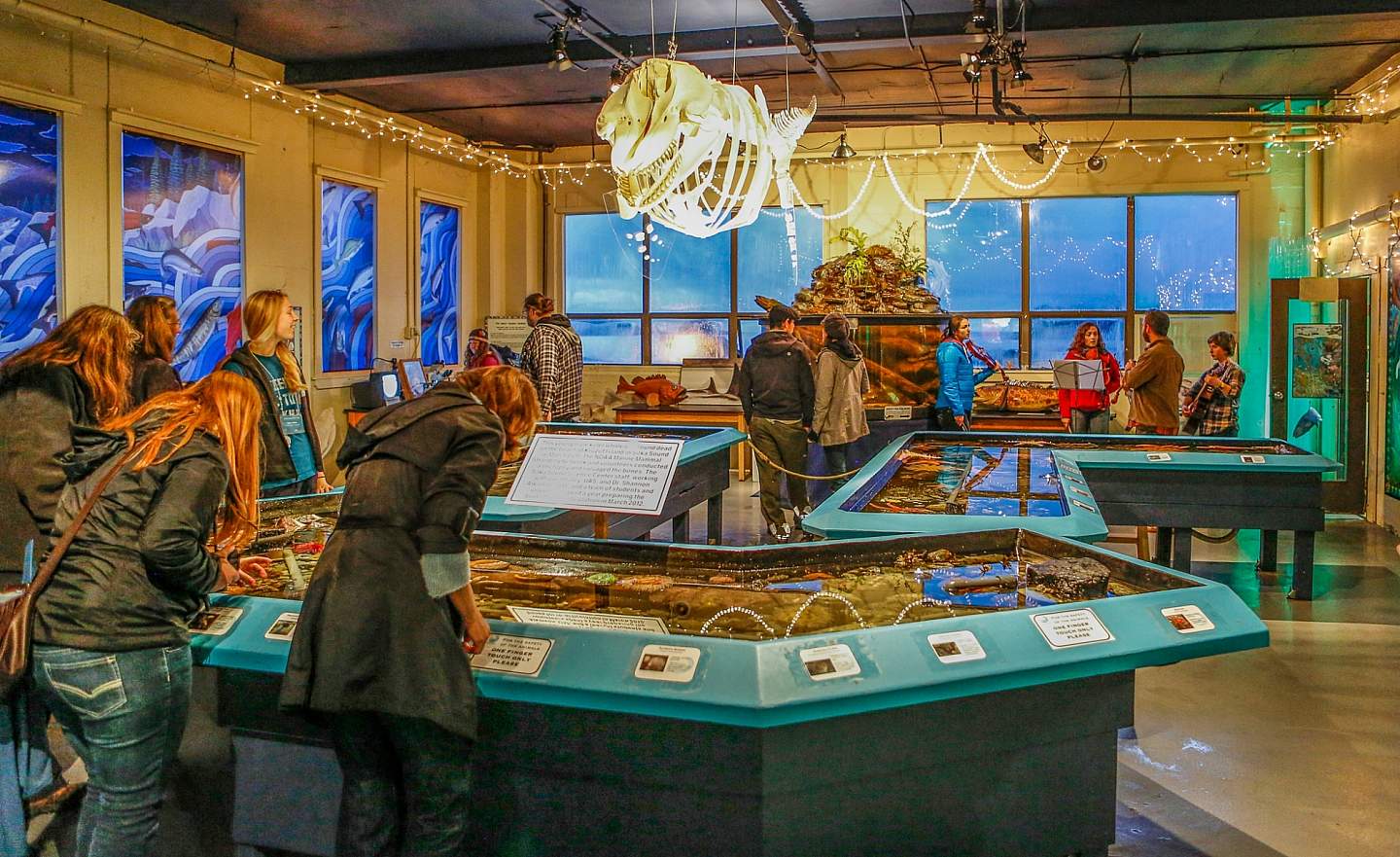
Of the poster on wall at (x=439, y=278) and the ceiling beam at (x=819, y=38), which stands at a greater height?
the ceiling beam at (x=819, y=38)

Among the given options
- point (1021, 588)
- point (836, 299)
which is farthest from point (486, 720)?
point (836, 299)

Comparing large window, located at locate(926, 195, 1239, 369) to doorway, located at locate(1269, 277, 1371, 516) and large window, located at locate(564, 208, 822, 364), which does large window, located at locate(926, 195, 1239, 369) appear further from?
doorway, located at locate(1269, 277, 1371, 516)

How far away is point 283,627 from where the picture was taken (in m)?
2.60

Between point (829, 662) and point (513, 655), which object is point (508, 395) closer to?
point (513, 655)

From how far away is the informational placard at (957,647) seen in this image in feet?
7.44

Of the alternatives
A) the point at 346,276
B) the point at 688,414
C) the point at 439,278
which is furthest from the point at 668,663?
the point at 439,278

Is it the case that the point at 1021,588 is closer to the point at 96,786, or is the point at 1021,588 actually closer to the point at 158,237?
the point at 96,786

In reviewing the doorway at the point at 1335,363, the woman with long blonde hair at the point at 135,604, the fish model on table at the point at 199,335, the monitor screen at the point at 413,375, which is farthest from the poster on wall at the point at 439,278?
the woman with long blonde hair at the point at 135,604

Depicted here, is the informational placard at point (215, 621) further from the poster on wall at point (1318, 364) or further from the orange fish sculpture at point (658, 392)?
the poster on wall at point (1318, 364)

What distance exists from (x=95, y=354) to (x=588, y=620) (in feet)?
5.24

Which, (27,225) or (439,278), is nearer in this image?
(27,225)

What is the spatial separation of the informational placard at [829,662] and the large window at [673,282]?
37.7 ft

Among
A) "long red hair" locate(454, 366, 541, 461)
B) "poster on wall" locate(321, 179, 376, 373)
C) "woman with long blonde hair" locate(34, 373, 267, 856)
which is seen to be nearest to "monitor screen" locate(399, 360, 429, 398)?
"poster on wall" locate(321, 179, 376, 373)

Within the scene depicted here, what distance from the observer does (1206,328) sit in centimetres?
1252
